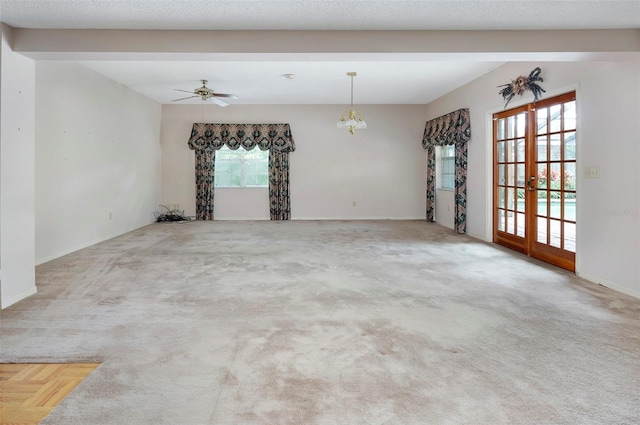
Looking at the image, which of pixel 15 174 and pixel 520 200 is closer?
pixel 15 174

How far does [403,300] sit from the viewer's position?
10.7 ft

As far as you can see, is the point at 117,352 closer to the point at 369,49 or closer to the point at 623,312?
the point at 369,49

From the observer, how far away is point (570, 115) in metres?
4.34

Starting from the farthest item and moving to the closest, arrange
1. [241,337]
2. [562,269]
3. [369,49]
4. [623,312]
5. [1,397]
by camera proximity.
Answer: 1. [562,269]
2. [369,49]
3. [623,312]
4. [241,337]
5. [1,397]

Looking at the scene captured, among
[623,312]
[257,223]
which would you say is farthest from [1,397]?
[257,223]

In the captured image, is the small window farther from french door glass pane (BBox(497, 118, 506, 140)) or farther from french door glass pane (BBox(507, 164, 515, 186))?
french door glass pane (BBox(507, 164, 515, 186))

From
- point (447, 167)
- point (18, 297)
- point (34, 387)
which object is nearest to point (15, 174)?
point (18, 297)

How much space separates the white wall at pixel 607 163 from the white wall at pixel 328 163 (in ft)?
15.1

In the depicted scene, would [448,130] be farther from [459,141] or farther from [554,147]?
[554,147]

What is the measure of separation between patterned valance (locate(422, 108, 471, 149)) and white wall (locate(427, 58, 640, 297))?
2020mm

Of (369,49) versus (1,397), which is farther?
(369,49)

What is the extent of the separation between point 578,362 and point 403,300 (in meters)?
1.32

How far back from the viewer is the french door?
4.39 meters

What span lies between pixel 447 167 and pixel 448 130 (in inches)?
46.7
